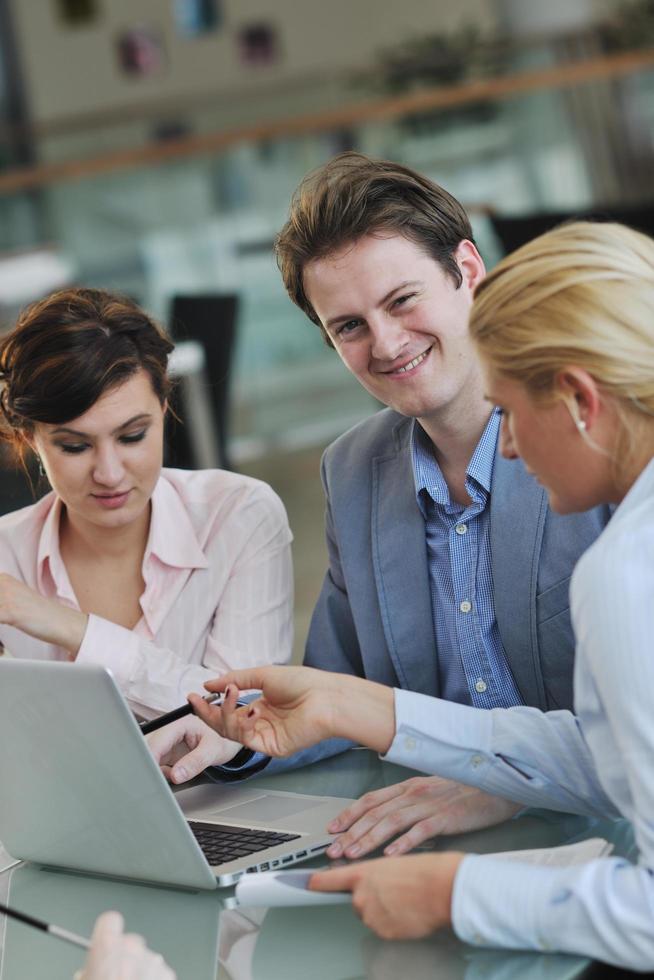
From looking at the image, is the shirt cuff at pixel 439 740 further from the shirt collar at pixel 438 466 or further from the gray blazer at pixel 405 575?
the shirt collar at pixel 438 466

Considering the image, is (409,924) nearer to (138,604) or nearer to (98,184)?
(138,604)

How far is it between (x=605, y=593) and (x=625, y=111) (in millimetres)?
6006

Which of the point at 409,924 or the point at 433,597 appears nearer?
the point at 409,924

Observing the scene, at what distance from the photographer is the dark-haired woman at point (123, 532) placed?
195cm

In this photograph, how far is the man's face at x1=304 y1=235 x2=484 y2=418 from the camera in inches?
69.0

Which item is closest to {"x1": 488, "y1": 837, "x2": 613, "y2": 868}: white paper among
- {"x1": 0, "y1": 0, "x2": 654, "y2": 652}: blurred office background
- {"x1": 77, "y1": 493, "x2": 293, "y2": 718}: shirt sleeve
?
{"x1": 77, "y1": 493, "x2": 293, "y2": 718}: shirt sleeve

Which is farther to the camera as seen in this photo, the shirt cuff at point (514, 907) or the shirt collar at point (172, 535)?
the shirt collar at point (172, 535)

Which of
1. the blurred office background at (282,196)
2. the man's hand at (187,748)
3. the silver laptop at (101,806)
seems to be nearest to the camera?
the silver laptop at (101,806)

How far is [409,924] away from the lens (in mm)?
1141

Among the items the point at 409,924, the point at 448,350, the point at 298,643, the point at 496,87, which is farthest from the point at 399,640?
the point at 496,87

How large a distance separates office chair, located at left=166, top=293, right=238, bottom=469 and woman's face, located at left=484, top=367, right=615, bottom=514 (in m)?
3.31

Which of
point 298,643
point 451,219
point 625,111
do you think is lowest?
point 298,643

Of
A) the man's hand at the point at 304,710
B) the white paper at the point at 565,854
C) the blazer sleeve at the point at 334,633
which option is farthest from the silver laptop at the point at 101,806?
the blazer sleeve at the point at 334,633

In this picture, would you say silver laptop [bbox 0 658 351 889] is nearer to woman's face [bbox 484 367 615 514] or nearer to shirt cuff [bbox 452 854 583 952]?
shirt cuff [bbox 452 854 583 952]
